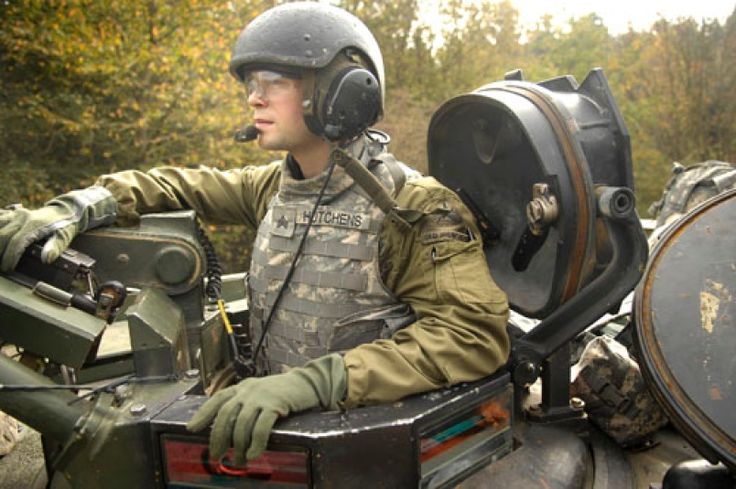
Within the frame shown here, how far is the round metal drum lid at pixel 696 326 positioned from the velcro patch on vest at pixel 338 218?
97 centimetres

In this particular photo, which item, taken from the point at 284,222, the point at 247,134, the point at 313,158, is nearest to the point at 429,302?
the point at 284,222

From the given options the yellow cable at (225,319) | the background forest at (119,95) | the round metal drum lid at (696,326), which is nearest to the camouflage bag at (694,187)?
the round metal drum lid at (696,326)

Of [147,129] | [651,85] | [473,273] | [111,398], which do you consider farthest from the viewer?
[651,85]

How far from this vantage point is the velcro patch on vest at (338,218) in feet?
7.63

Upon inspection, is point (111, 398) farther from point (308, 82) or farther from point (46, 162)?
point (46, 162)

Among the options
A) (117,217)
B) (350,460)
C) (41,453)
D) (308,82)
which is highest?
(308,82)

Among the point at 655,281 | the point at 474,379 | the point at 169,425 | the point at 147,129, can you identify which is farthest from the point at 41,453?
the point at 147,129

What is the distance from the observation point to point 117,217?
261 cm

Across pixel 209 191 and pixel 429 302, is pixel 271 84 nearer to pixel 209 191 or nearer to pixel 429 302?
pixel 209 191

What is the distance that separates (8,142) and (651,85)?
14275 millimetres

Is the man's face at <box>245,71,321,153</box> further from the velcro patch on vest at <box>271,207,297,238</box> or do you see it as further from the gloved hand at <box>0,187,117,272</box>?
the gloved hand at <box>0,187,117,272</box>

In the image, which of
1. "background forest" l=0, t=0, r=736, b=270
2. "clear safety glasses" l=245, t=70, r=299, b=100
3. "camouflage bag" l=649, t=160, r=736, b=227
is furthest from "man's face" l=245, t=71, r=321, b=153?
"background forest" l=0, t=0, r=736, b=270

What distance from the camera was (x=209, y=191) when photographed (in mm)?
3037

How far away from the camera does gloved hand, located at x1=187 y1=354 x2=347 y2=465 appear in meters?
1.59
